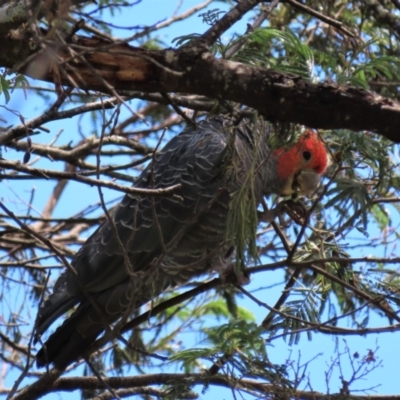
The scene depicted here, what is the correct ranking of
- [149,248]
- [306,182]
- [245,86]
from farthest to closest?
[306,182]
[149,248]
[245,86]

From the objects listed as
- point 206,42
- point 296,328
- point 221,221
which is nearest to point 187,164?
point 221,221

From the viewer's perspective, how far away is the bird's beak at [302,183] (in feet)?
12.9

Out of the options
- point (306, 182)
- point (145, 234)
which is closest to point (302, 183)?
point (306, 182)

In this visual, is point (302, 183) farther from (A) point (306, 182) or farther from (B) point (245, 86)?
(B) point (245, 86)

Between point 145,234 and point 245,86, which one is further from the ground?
point 145,234

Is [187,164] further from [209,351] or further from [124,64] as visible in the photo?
[124,64]

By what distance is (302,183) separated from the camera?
3.94m

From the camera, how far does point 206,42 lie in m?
2.19

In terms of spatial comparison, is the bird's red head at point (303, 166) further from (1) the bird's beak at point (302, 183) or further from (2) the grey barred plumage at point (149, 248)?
(2) the grey barred plumage at point (149, 248)

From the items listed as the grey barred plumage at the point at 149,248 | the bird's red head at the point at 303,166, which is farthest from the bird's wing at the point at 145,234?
the bird's red head at the point at 303,166

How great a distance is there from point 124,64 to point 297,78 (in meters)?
0.53

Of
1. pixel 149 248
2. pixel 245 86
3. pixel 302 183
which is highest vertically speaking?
pixel 302 183

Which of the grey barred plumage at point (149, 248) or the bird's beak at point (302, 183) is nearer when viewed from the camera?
the grey barred plumage at point (149, 248)

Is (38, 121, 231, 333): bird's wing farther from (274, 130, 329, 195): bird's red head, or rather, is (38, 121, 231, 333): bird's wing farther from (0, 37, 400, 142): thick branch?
(0, 37, 400, 142): thick branch
